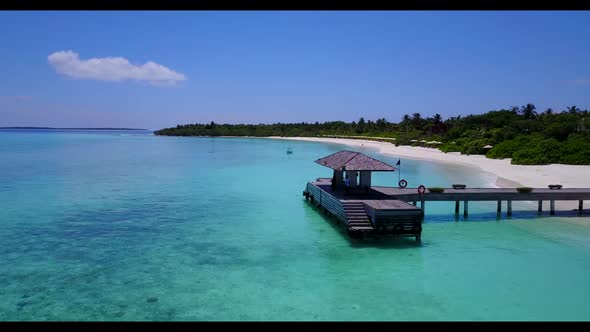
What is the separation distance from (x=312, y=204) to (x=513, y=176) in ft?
66.7

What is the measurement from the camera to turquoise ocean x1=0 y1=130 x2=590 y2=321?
39.5 feet

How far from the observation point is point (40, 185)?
119 ft

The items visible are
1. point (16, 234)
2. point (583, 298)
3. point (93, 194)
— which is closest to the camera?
point (583, 298)

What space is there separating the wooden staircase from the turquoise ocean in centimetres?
→ 70

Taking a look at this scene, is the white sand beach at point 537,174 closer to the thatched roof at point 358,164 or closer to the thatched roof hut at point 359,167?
the thatched roof at point 358,164

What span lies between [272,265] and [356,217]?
471cm

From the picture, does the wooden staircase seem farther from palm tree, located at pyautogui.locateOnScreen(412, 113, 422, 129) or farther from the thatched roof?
palm tree, located at pyautogui.locateOnScreen(412, 113, 422, 129)

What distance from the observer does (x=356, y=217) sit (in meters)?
18.7

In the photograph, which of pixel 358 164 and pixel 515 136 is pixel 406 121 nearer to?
pixel 515 136

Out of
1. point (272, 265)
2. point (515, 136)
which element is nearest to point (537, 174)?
point (515, 136)

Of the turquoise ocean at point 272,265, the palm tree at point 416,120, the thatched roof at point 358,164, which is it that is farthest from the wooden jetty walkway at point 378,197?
the palm tree at point 416,120
